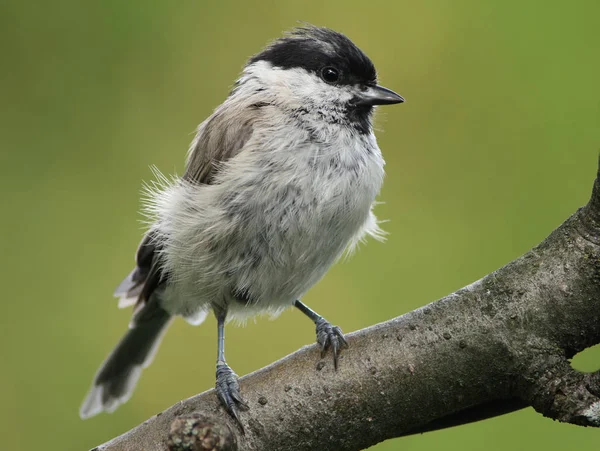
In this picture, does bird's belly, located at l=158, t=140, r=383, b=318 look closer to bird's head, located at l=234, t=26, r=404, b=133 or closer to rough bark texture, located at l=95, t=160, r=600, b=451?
bird's head, located at l=234, t=26, r=404, b=133

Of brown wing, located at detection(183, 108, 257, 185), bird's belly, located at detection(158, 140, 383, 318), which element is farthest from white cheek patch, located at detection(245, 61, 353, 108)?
bird's belly, located at detection(158, 140, 383, 318)

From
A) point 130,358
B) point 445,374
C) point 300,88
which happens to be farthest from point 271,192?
point 130,358

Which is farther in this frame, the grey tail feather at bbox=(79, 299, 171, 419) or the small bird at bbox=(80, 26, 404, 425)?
the grey tail feather at bbox=(79, 299, 171, 419)

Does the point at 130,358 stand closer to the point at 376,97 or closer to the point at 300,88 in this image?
the point at 300,88

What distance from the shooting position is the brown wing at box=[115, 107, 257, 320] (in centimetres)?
217

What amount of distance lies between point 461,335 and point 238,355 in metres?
1.37

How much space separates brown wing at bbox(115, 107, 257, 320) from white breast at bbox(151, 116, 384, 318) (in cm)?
6

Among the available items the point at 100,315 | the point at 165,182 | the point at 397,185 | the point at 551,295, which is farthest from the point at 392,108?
the point at 551,295

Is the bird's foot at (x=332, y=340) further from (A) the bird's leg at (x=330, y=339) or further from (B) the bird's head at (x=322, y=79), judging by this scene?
(B) the bird's head at (x=322, y=79)

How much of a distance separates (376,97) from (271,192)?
50cm

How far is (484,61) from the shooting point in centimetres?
255

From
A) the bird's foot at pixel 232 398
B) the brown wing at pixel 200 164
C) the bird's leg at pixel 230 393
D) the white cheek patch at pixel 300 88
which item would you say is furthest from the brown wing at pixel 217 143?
the bird's foot at pixel 232 398

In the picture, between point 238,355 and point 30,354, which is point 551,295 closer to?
point 238,355

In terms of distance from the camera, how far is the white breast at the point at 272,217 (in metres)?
2.01
